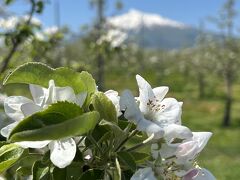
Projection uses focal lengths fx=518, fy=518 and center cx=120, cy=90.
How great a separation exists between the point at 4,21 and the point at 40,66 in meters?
3.76

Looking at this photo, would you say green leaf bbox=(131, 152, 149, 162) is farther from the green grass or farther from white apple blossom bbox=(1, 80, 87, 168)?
the green grass

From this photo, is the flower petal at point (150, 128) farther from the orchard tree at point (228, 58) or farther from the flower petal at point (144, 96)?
the orchard tree at point (228, 58)

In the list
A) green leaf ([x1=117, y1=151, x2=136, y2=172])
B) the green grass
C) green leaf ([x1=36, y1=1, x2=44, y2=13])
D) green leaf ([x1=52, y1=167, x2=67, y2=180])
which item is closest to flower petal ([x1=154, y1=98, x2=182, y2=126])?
green leaf ([x1=117, y1=151, x2=136, y2=172])

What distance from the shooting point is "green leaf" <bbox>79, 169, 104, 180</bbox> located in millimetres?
931

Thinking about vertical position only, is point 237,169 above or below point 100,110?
below

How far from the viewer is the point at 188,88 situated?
32.9 metres

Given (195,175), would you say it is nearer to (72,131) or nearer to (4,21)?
(72,131)

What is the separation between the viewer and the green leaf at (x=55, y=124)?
2.48 ft

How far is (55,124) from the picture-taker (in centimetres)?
77

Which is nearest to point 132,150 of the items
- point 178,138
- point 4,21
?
point 178,138

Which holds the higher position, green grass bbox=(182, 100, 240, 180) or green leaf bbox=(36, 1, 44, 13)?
→ green leaf bbox=(36, 1, 44, 13)

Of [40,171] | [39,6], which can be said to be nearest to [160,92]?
[40,171]

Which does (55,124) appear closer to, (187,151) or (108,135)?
(108,135)

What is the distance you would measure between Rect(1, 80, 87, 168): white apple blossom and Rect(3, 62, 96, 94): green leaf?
0.07 ft
